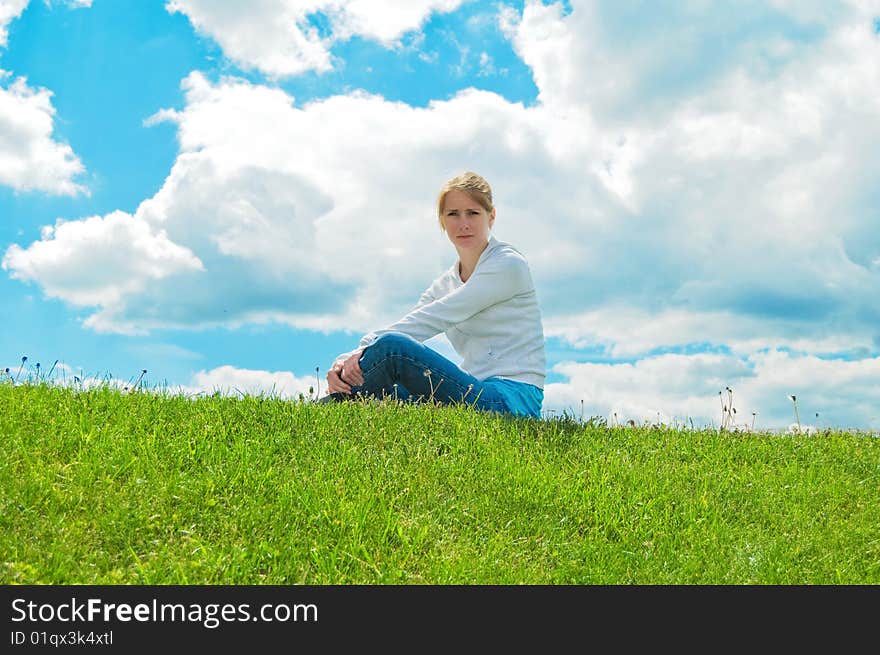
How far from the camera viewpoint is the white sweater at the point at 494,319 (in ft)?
25.6

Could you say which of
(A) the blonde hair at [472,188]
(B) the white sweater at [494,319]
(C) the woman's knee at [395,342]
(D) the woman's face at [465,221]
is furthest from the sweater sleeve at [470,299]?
(A) the blonde hair at [472,188]

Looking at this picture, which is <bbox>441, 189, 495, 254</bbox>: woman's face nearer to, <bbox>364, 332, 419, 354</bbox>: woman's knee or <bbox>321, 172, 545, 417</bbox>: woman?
<bbox>321, 172, 545, 417</bbox>: woman

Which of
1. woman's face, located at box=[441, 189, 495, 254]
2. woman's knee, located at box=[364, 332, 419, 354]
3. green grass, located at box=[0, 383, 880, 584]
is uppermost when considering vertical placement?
→ woman's face, located at box=[441, 189, 495, 254]

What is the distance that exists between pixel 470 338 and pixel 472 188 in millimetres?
1503

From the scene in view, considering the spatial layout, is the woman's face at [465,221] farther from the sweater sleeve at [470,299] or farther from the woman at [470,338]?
the sweater sleeve at [470,299]

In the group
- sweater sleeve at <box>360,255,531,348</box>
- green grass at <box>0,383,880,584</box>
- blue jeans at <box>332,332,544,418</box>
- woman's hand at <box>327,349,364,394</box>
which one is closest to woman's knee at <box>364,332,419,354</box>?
blue jeans at <box>332,332,544,418</box>

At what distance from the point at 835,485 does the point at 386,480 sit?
4313 mm

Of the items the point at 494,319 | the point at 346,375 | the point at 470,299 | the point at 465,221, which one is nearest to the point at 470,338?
the point at 494,319

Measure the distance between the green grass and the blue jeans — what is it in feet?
0.97

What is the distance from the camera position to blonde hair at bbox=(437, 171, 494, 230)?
313 inches

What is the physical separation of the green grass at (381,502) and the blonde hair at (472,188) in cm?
205

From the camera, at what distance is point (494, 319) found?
818 centimetres
